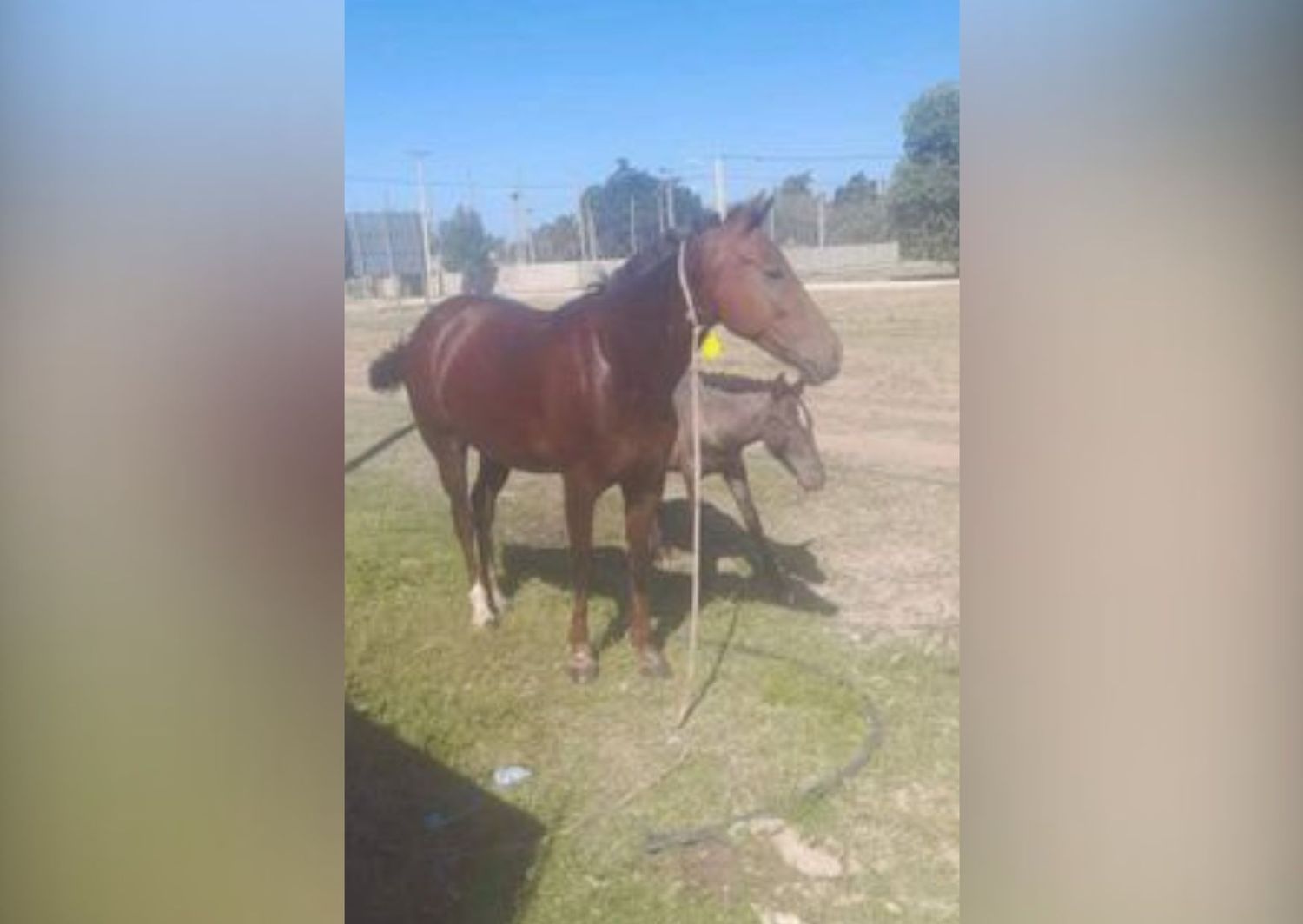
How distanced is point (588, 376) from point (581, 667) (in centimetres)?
45

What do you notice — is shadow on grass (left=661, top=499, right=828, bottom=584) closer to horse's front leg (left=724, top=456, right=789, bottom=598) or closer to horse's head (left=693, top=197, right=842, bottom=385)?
horse's front leg (left=724, top=456, right=789, bottom=598)

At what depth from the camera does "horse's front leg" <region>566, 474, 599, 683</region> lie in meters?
1.58

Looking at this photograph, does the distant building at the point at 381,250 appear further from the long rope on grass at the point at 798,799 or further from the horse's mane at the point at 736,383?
the long rope on grass at the point at 798,799

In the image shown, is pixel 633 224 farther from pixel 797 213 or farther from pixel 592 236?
pixel 797 213

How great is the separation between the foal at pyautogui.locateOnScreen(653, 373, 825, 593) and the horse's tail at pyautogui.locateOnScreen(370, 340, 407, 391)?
42cm

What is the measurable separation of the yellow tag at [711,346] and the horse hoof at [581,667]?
0.50m

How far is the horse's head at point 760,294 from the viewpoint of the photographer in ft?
4.86

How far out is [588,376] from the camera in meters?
1.56

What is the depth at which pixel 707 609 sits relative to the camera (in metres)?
1.60

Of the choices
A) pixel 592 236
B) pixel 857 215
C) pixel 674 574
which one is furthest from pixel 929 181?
pixel 674 574

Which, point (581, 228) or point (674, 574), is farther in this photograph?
point (674, 574)
